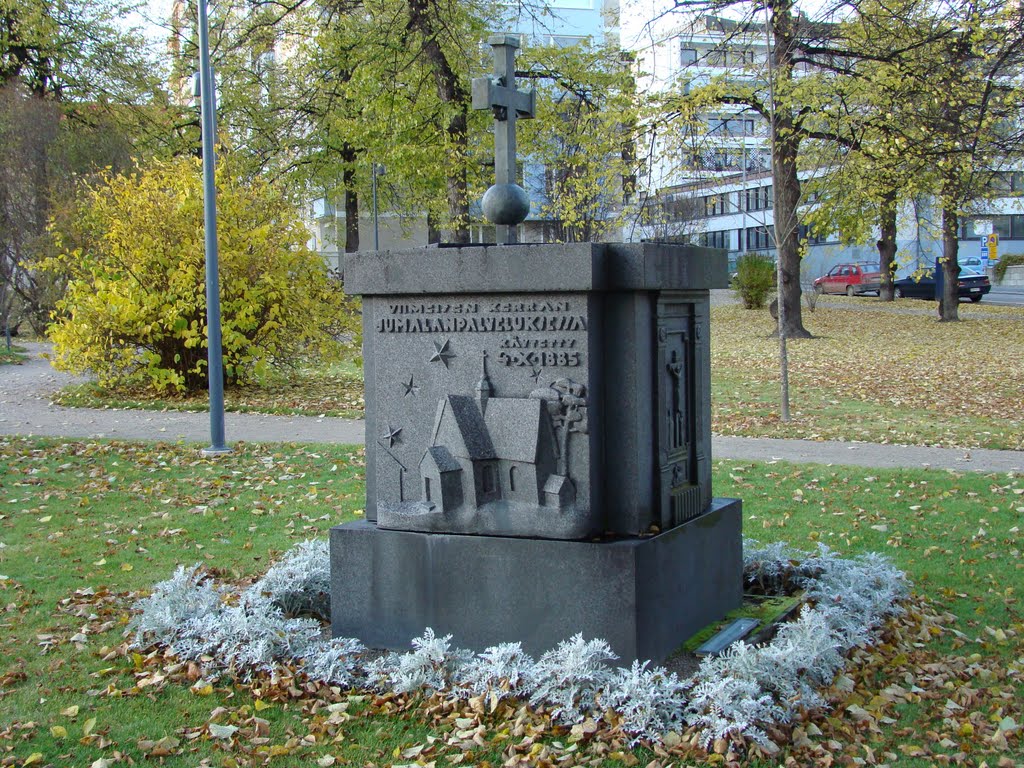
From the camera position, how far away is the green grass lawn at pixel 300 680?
449cm

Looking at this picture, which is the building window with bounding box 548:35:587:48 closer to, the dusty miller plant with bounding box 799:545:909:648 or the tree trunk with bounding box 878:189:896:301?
the tree trunk with bounding box 878:189:896:301

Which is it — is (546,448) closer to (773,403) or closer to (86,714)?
(86,714)

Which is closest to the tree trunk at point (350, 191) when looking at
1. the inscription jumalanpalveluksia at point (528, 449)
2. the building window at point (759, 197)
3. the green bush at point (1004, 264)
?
the building window at point (759, 197)

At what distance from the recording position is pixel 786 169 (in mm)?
21938

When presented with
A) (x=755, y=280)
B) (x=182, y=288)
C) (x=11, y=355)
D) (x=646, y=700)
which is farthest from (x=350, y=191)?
(x=646, y=700)

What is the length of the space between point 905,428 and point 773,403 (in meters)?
2.64

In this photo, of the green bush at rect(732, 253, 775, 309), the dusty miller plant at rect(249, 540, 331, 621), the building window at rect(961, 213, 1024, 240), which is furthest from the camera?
Result: the building window at rect(961, 213, 1024, 240)

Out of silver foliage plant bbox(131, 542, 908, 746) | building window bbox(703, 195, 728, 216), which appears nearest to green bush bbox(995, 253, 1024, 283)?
building window bbox(703, 195, 728, 216)

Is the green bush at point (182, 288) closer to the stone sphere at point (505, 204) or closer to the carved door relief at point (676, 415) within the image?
the stone sphere at point (505, 204)

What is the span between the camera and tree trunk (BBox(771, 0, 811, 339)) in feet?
50.5

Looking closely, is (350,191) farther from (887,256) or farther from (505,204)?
(505,204)

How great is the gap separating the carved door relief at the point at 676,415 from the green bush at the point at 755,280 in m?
28.4

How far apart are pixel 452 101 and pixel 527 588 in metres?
17.9

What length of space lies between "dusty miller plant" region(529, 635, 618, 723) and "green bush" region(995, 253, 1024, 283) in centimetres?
5411
